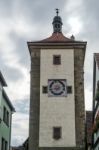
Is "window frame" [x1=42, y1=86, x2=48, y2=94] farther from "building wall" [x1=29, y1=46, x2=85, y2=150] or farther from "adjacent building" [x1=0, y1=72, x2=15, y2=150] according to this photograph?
"adjacent building" [x1=0, y1=72, x2=15, y2=150]

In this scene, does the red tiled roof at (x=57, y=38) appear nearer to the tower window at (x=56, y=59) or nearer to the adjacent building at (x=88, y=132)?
the tower window at (x=56, y=59)

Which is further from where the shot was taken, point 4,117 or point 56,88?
point 56,88

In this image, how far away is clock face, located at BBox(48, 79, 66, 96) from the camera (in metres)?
38.8

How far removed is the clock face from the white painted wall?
39 cm

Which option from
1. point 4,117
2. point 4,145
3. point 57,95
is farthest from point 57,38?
point 4,145

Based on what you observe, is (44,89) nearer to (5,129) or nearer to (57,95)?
(57,95)

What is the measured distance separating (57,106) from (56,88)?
1.69 metres

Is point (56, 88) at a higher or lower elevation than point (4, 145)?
higher

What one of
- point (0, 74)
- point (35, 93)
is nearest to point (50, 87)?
point (35, 93)

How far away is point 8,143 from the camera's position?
39.6 m

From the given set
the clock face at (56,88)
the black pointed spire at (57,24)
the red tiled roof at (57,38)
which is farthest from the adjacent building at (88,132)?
the black pointed spire at (57,24)

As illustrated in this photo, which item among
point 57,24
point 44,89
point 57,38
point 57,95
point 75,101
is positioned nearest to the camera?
point 57,95

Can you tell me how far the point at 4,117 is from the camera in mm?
36875

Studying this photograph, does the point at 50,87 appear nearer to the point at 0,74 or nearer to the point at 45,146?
the point at 45,146
